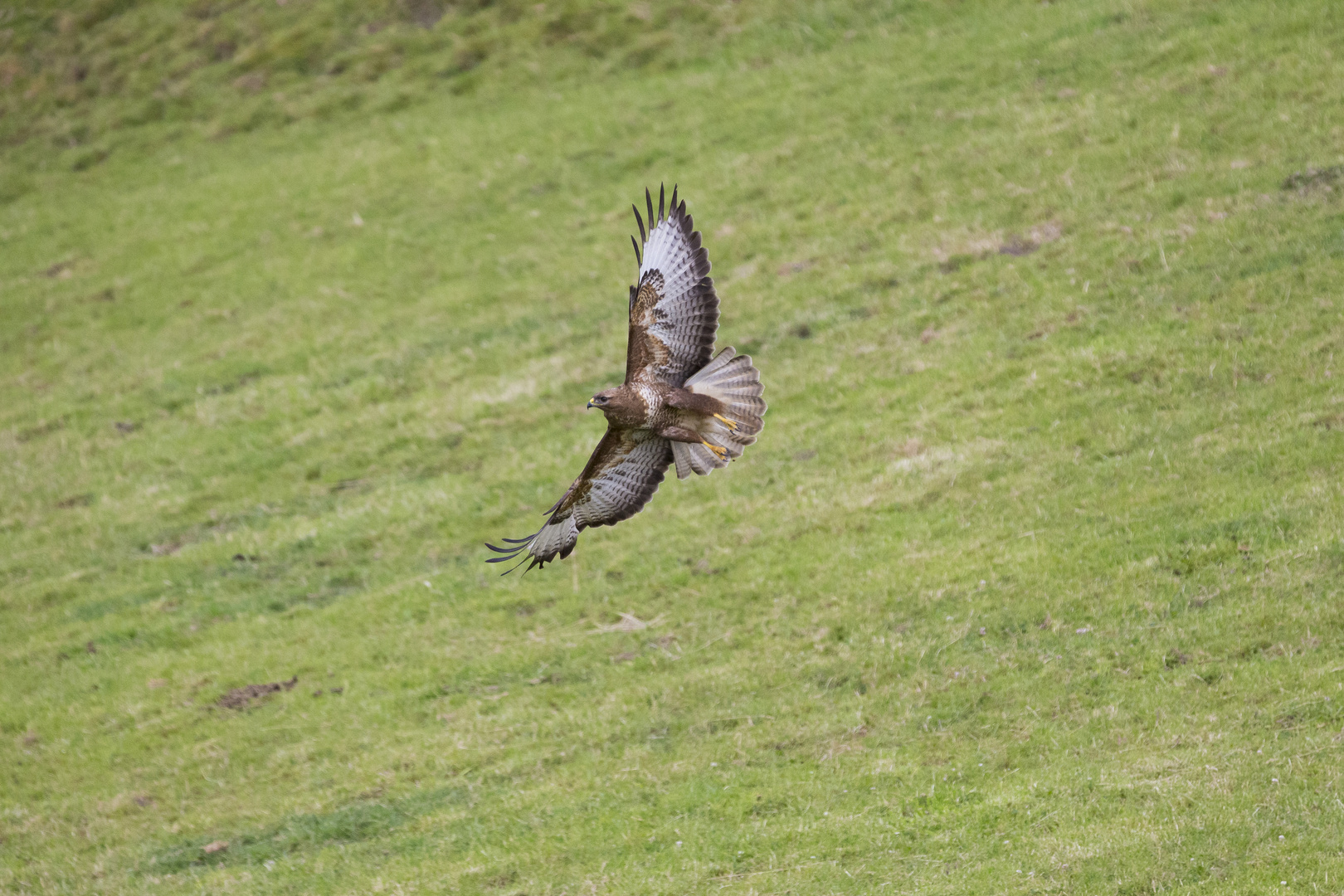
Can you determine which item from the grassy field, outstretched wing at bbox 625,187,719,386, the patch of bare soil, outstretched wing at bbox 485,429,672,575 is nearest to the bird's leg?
outstretched wing at bbox 485,429,672,575

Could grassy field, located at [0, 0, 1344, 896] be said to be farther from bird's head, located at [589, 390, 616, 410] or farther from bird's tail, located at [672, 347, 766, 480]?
bird's head, located at [589, 390, 616, 410]

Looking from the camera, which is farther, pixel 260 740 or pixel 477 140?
pixel 477 140

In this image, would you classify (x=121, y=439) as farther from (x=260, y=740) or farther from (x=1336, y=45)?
(x=1336, y=45)

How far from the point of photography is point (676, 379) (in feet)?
42.0

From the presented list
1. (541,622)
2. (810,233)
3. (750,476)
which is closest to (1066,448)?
(750,476)

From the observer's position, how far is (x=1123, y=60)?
90.7 ft

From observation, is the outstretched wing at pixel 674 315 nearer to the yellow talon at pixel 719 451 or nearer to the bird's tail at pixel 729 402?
the bird's tail at pixel 729 402

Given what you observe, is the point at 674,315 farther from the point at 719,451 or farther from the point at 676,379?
the point at 719,451

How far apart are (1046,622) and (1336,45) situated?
16.8 metres

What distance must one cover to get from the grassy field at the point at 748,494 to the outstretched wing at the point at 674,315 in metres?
4.30

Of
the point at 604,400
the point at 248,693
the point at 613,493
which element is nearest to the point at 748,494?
the point at 613,493

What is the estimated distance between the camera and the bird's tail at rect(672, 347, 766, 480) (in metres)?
12.6

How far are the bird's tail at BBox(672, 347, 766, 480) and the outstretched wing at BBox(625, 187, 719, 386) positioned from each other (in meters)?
0.16

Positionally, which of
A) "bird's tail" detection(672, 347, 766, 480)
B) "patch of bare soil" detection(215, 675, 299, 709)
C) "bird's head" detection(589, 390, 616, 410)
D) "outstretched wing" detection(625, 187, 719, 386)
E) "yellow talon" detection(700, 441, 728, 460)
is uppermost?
"outstretched wing" detection(625, 187, 719, 386)
